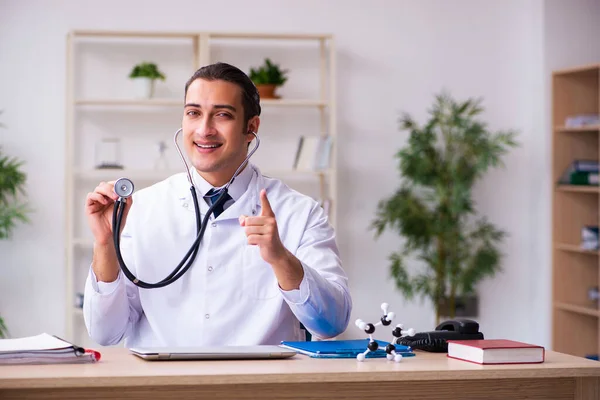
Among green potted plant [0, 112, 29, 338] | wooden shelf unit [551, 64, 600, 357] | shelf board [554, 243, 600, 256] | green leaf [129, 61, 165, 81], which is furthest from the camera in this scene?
wooden shelf unit [551, 64, 600, 357]

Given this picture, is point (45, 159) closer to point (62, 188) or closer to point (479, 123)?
point (62, 188)

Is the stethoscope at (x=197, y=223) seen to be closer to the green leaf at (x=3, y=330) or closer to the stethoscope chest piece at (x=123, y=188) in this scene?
the stethoscope chest piece at (x=123, y=188)

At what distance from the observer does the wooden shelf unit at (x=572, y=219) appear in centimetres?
538

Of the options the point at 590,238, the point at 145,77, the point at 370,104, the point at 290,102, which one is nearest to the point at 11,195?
the point at 145,77

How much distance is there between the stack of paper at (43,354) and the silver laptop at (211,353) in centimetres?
12

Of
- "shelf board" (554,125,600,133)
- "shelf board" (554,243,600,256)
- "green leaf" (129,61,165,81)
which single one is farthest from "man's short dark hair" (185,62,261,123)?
"shelf board" (554,243,600,256)

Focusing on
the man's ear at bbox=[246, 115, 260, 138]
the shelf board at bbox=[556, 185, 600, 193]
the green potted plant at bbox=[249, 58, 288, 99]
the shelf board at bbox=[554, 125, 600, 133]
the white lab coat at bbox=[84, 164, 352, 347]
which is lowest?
the white lab coat at bbox=[84, 164, 352, 347]

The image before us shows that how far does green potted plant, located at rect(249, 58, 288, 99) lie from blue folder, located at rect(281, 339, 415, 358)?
308cm

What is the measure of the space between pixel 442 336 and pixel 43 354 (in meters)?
0.91

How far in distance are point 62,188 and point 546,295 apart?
9.96 feet

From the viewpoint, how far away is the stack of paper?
1.75 m

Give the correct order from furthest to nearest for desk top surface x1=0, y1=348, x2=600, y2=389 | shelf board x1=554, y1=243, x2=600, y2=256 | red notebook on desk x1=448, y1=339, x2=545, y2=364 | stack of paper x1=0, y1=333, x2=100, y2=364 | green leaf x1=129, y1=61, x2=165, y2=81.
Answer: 1. shelf board x1=554, y1=243, x2=600, y2=256
2. green leaf x1=129, y1=61, x2=165, y2=81
3. red notebook on desk x1=448, y1=339, x2=545, y2=364
4. stack of paper x1=0, y1=333, x2=100, y2=364
5. desk top surface x1=0, y1=348, x2=600, y2=389

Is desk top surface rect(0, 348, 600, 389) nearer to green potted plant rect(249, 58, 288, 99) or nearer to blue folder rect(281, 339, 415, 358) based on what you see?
blue folder rect(281, 339, 415, 358)

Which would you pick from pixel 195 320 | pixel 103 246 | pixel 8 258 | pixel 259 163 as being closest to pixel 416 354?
pixel 195 320
